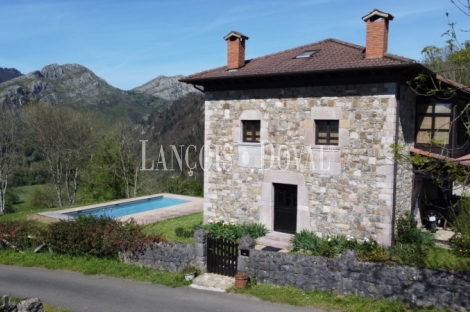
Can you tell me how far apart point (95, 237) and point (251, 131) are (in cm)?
692

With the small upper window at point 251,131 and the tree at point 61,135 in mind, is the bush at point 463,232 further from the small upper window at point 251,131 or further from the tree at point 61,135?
the tree at point 61,135

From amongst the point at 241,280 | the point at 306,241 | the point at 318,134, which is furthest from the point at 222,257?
the point at 318,134

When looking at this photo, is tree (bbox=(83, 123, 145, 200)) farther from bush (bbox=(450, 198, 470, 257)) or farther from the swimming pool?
bush (bbox=(450, 198, 470, 257))

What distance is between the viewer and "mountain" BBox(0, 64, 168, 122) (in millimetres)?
156125

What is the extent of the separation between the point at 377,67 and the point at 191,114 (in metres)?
81.1

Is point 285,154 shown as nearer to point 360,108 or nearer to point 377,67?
point 360,108

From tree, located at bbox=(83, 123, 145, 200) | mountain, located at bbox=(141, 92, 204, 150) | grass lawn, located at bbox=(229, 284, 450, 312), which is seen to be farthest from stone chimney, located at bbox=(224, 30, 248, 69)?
mountain, located at bbox=(141, 92, 204, 150)

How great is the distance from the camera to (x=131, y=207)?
25500 millimetres

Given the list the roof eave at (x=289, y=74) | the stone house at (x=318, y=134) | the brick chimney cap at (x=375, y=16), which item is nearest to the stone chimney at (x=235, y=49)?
the stone house at (x=318, y=134)

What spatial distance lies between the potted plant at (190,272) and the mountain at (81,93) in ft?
464

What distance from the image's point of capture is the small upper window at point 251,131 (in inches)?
593

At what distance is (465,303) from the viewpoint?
27.2ft

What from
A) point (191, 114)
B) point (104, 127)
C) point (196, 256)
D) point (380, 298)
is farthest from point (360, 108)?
point (191, 114)

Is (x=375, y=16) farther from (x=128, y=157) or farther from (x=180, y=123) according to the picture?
(x=180, y=123)
